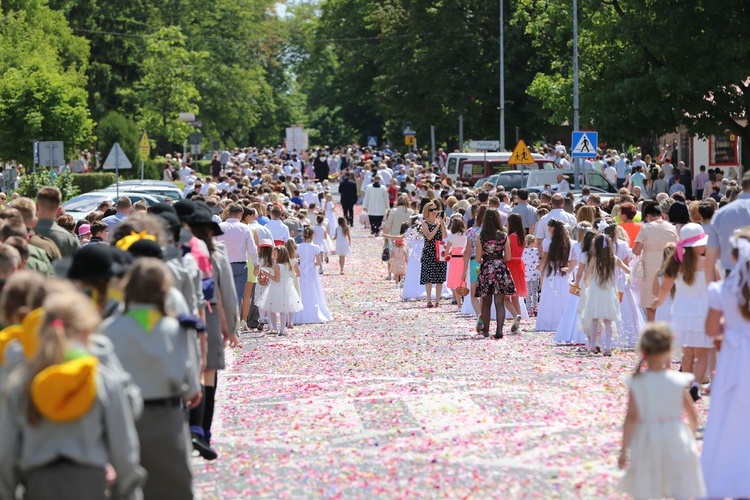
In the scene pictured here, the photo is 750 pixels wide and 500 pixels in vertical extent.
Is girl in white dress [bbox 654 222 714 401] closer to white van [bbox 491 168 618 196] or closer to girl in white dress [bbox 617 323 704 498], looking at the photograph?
girl in white dress [bbox 617 323 704 498]

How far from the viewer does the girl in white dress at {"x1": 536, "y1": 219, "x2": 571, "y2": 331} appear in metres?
18.7

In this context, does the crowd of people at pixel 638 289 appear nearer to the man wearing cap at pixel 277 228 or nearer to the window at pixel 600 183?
the man wearing cap at pixel 277 228

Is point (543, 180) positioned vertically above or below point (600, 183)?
above

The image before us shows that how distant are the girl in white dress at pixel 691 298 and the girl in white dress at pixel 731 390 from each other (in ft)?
13.2

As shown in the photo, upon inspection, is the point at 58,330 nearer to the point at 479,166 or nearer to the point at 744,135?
the point at 744,135

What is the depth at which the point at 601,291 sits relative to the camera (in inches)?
648

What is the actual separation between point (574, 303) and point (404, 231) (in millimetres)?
9833

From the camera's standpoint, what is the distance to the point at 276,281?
19.9 metres

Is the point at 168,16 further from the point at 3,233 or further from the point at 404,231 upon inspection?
the point at 3,233

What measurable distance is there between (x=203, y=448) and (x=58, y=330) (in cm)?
465

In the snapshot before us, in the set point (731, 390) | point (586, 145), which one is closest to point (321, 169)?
point (586, 145)

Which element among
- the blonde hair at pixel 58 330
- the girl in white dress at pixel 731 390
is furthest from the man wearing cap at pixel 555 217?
the blonde hair at pixel 58 330

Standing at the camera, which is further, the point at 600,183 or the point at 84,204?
the point at 600,183

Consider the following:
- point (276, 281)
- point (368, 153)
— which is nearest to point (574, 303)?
point (276, 281)
